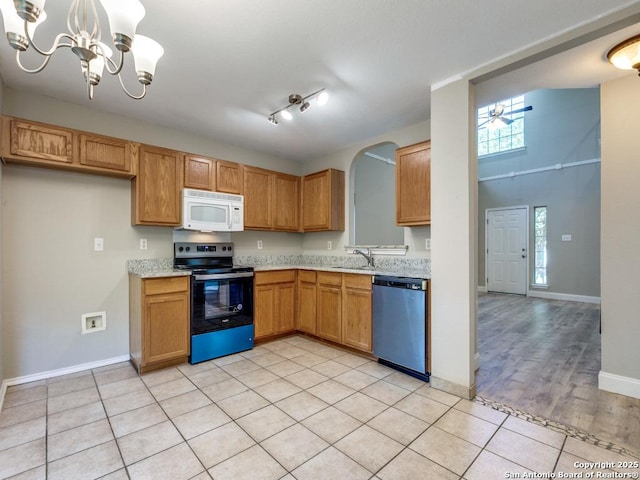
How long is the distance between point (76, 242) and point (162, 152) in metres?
1.19

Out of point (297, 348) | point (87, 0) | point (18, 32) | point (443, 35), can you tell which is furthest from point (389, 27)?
point (297, 348)

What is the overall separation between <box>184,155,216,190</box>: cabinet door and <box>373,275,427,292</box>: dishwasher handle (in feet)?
7.08

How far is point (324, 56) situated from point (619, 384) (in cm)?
336

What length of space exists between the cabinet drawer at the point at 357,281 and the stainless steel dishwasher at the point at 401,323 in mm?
127

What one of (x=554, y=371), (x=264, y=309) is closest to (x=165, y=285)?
(x=264, y=309)

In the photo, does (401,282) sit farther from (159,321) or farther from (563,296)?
(563,296)

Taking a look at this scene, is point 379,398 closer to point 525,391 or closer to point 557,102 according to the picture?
point 525,391

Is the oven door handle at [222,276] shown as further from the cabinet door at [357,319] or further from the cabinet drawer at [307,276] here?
the cabinet door at [357,319]

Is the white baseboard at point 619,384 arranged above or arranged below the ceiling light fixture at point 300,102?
below

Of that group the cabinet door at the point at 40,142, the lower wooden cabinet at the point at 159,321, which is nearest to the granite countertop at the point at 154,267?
the lower wooden cabinet at the point at 159,321

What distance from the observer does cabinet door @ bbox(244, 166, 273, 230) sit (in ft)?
12.5

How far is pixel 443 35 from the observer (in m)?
1.92

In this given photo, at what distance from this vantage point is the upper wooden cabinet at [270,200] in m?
3.85

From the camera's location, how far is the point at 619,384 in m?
2.35
